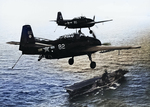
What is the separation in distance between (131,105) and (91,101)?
21.8m

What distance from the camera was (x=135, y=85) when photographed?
12438 centimetres

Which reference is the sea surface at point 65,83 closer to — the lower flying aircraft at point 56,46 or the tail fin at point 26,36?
the lower flying aircraft at point 56,46

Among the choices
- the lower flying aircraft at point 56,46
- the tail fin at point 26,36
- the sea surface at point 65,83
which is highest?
the tail fin at point 26,36

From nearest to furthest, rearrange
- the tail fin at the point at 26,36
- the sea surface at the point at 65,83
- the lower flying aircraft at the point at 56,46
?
the lower flying aircraft at the point at 56,46
the tail fin at the point at 26,36
the sea surface at the point at 65,83

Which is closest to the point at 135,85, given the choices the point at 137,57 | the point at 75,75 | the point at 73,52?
the point at 75,75

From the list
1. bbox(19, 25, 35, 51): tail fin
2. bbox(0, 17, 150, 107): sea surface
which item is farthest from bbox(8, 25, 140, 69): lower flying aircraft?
bbox(0, 17, 150, 107): sea surface

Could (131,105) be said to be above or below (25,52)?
below

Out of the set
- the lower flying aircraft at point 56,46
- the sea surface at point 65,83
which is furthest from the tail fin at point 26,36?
the sea surface at point 65,83

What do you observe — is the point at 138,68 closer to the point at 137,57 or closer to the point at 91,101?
the point at 137,57

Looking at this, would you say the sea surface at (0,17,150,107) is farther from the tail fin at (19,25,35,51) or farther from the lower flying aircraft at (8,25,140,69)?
the tail fin at (19,25,35,51)

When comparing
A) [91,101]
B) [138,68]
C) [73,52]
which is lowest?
[91,101]

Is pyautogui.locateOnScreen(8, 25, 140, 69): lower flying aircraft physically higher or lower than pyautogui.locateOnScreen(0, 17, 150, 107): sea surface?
higher

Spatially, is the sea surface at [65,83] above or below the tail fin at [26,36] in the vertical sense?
below

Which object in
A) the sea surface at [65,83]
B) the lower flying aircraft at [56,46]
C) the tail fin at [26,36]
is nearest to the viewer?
the lower flying aircraft at [56,46]
